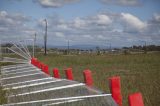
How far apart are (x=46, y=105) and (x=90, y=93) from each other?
2.47 feet

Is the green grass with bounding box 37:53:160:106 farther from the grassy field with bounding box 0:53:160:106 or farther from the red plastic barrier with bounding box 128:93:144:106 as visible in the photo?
the red plastic barrier with bounding box 128:93:144:106

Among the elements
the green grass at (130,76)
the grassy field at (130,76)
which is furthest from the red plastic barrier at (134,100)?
the green grass at (130,76)

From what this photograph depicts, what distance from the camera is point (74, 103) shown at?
605 cm

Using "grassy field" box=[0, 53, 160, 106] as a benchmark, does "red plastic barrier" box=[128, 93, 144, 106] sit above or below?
above

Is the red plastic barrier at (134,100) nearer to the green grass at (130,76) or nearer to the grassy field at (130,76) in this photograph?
the grassy field at (130,76)

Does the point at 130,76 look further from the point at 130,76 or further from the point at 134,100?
the point at 134,100

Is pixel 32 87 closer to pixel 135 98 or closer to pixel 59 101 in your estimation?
pixel 59 101

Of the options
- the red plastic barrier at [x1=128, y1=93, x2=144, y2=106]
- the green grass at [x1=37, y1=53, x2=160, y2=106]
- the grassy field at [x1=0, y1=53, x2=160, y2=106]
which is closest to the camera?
the red plastic barrier at [x1=128, y1=93, x2=144, y2=106]

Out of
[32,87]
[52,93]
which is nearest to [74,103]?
[52,93]

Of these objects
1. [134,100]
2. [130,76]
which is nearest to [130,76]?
[130,76]

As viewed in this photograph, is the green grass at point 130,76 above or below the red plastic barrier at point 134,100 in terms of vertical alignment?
below

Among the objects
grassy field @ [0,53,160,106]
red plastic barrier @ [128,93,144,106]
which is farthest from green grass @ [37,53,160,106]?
red plastic barrier @ [128,93,144,106]

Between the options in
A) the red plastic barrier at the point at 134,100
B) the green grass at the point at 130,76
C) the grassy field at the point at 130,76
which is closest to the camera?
the red plastic barrier at the point at 134,100

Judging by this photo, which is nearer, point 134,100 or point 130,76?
point 134,100
